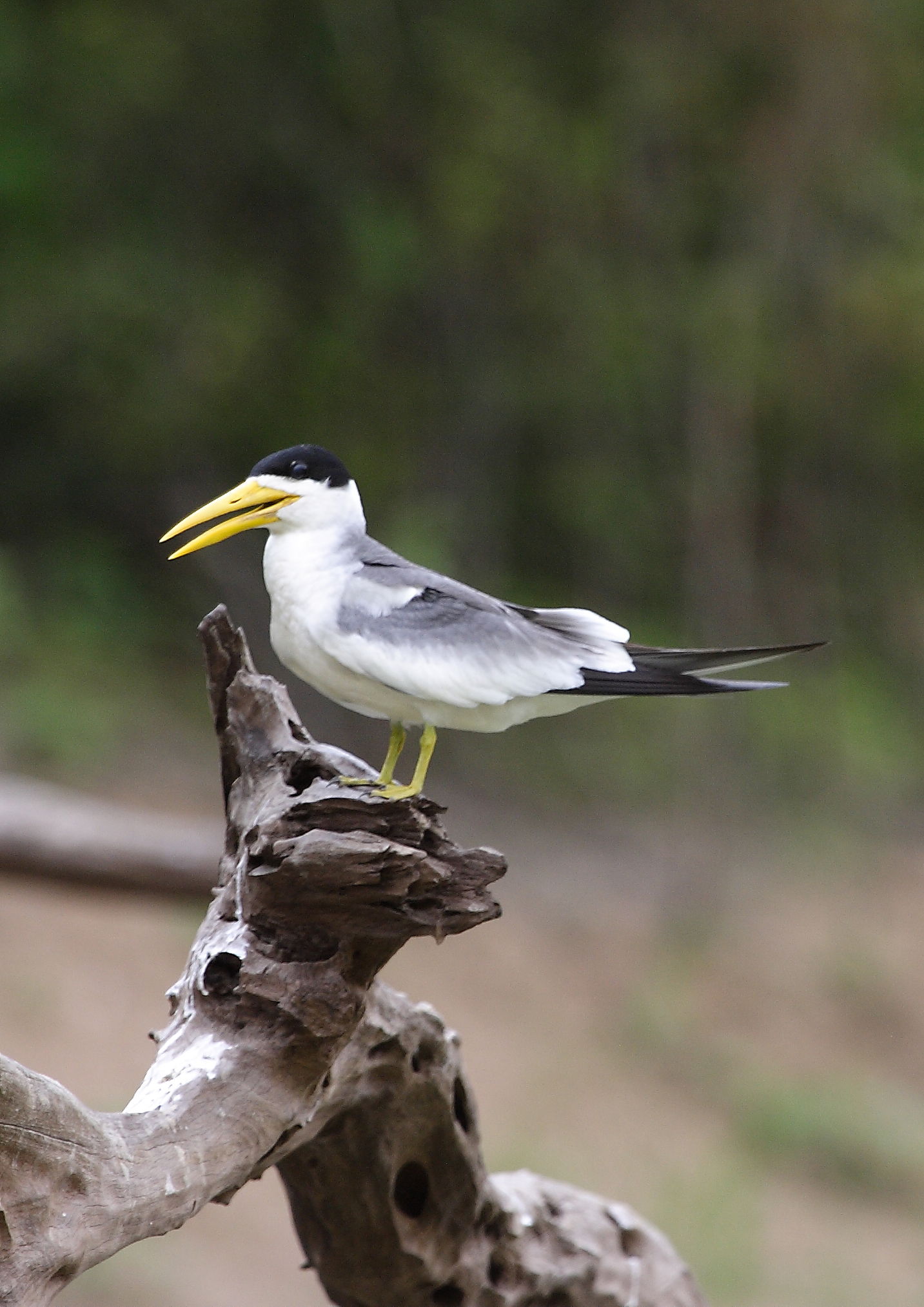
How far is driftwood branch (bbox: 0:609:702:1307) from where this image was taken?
1.70 meters

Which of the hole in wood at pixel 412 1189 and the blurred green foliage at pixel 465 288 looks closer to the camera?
the hole in wood at pixel 412 1189

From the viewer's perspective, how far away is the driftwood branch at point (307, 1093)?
5.58ft

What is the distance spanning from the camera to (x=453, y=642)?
2119 mm

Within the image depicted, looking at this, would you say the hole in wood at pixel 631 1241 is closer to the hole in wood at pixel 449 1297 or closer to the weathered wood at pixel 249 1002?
the hole in wood at pixel 449 1297

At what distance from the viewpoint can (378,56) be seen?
712cm

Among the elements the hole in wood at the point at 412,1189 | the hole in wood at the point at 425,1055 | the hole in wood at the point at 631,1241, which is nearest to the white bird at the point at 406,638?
the hole in wood at the point at 425,1055

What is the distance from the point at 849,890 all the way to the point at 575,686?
569cm

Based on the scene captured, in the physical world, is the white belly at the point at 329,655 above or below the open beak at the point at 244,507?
below

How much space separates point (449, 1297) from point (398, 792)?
3.68 ft

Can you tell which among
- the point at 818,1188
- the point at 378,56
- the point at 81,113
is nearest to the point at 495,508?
the point at 378,56

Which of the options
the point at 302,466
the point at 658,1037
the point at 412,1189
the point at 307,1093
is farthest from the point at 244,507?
the point at 658,1037

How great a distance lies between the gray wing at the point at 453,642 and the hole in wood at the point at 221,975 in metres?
0.46

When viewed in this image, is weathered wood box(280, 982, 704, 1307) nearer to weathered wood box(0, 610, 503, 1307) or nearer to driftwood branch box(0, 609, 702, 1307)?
driftwood branch box(0, 609, 702, 1307)

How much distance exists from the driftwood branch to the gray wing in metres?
0.19
